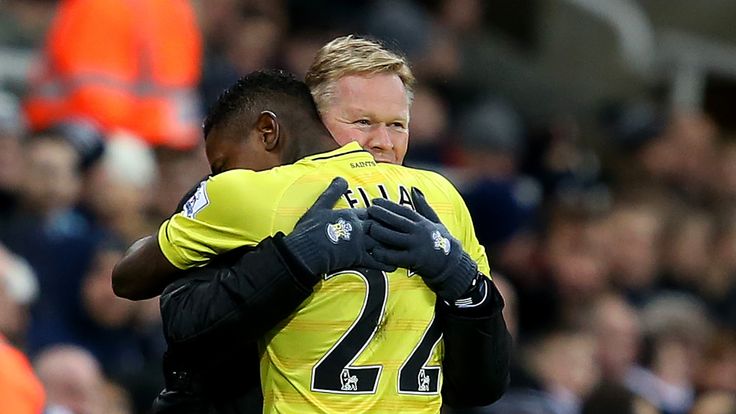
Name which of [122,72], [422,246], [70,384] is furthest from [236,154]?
[122,72]

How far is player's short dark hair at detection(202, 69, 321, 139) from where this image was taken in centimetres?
350

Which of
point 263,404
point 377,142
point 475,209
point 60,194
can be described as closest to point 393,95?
point 377,142

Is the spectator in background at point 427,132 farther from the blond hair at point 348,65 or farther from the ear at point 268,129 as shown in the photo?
the ear at point 268,129

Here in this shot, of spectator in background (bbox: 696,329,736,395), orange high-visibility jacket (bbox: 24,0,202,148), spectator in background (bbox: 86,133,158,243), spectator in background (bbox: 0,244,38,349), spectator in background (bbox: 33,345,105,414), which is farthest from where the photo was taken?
spectator in background (bbox: 696,329,736,395)

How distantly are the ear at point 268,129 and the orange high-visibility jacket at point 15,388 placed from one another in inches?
51.9

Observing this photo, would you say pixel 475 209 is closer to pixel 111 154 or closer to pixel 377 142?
pixel 111 154

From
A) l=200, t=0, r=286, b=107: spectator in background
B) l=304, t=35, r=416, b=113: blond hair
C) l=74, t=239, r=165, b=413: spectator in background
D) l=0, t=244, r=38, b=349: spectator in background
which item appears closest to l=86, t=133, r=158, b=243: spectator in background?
l=74, t=239, r=165, b=413: spectator in background

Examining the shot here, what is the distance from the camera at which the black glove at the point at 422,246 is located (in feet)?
11.0

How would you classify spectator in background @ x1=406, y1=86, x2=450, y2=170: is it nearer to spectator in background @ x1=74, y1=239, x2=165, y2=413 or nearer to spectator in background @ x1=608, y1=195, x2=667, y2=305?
spectator in background @ x1=608, y1=195, x2=667, y2=305

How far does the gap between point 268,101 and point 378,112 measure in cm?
Answer: 24

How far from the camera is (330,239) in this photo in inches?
129

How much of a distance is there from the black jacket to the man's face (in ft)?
1.21

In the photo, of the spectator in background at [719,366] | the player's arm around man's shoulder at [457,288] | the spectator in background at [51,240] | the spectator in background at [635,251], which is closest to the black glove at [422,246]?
the player's arm around man's shoulder at [457,288]

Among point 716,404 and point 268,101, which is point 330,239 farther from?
point 716,404
